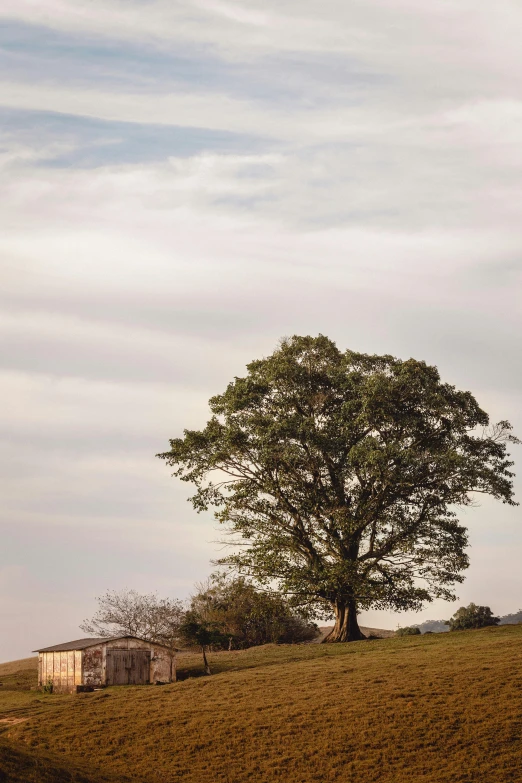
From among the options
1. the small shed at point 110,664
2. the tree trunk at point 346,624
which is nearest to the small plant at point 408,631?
the tree trunk at point 346,624

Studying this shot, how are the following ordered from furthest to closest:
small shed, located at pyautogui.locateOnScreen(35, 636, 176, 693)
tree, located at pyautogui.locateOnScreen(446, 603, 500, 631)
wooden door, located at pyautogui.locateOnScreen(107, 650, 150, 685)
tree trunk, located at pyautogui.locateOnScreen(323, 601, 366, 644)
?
tree, located at pyautogui.locateOnScreen(446, 603, 500, 631), tree trunk, located at pyautogui.locateOnScreen(323, 601, 366, 644), wooden door, located at pyautogui.locateOnScreen(107, 650, 150, 685), small shed, located at pyautogui.locateOnScreen(35, 636, 176, 693)

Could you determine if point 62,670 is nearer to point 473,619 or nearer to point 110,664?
point 110,664

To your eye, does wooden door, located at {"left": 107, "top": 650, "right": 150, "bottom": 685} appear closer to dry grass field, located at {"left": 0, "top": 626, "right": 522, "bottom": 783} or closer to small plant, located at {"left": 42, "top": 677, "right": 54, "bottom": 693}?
dry grass field, located at {"left": 0, "top": 626, "right": 522, "bottom": 783}

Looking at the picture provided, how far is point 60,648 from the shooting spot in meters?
51.0

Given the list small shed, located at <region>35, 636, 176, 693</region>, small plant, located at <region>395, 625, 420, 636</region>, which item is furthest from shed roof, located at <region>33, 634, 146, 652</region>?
small plant, located at <region>395, 625, 420, 636</region>

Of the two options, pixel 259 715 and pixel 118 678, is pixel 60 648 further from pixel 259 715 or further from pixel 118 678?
pixel 259 715

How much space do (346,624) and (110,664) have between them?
48.0 ft

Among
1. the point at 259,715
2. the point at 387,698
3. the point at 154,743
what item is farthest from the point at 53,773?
the point at 387,698

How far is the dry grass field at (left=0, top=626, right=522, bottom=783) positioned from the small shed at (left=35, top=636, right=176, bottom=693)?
7.59 feet

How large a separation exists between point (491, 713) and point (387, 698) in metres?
4.51

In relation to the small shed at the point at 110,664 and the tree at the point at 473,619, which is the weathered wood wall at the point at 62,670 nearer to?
the small shed at the point at 110,664

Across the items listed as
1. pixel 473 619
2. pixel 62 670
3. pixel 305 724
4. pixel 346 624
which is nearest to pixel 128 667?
pixel 62 670

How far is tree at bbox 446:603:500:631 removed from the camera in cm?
6512

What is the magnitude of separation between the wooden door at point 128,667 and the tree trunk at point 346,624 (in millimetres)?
12287
